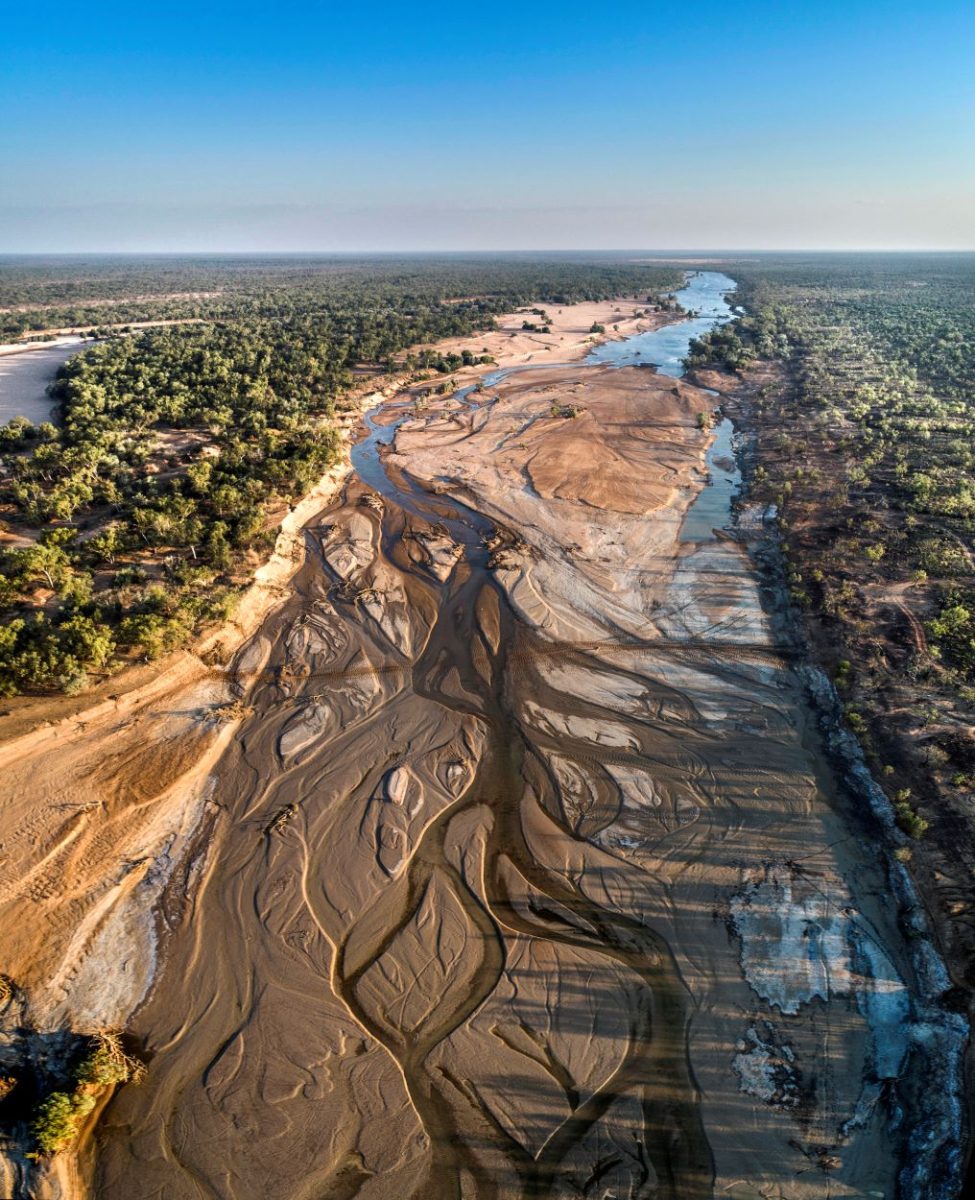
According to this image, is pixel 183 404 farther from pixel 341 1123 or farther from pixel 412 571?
pixel 341 1123

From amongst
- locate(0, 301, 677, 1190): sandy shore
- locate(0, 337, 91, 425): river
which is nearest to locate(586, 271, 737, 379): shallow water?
locate(0, 337, 91, 425): river

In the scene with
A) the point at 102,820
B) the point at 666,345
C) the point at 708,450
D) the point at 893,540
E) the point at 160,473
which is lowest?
the point at 102,820

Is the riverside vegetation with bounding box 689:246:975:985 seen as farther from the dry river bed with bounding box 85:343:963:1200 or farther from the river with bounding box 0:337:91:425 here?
the river with bounding box 0:337:91:425

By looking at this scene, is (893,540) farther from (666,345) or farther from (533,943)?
(666,345)

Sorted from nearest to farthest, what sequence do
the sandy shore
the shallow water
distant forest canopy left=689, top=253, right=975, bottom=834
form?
the sandy shore → distant forest canopy left=689, top=253, right=975, bottom=834 → the shallow water

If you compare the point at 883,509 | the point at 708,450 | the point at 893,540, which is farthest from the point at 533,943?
the point at 708,450
